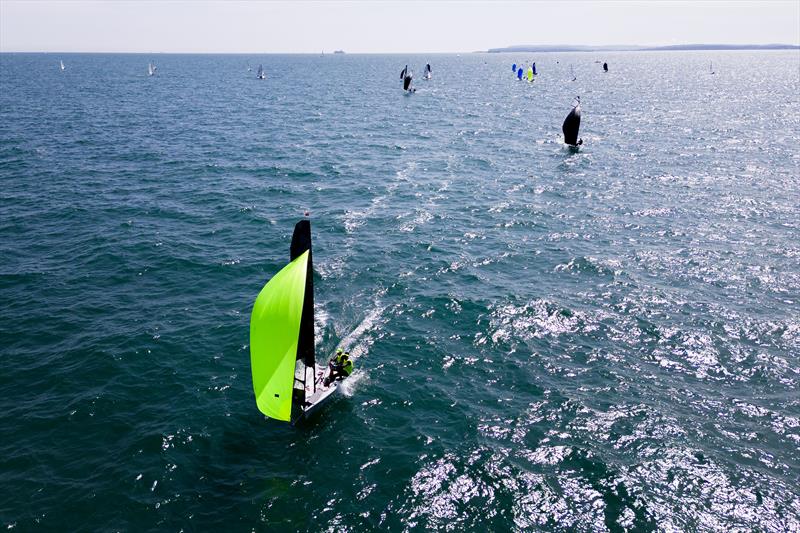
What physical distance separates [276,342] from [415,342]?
12290 mm

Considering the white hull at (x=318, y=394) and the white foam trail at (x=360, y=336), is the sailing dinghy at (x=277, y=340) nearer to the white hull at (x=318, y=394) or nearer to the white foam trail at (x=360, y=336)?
the white hull at (x=318, y=394)

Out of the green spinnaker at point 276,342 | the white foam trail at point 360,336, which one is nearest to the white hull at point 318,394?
the green spinnaker at point 276,342

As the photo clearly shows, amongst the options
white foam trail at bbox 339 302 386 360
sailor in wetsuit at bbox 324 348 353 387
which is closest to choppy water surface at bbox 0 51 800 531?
white foam trail at bbox 339 302 386 360

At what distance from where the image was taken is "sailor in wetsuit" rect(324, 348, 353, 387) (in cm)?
2828

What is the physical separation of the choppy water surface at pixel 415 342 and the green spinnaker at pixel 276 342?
322cm

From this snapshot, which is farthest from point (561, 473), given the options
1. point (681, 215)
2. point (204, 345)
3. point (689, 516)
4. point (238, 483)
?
point (681, 215)

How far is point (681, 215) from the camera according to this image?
54.8 m

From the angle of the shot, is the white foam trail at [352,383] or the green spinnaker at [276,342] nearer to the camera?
the green spinnaker at [276,342]

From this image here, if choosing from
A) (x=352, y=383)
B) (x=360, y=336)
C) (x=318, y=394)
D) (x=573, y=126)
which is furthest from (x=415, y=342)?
(x=573, y=126)

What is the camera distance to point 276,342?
77.8 feet

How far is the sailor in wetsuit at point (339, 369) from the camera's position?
28.3 metres

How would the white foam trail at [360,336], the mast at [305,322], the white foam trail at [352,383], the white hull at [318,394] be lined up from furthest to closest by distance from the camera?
the white foam trail at [360,336] < the white foam trail at [352,383] < the white hull at [318,394] < the mast at [305,322]

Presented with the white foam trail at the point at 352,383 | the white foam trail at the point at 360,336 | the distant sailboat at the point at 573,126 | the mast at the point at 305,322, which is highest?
the distant sailboat at the point at 573,126

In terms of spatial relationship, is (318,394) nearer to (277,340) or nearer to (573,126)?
(277,340)
